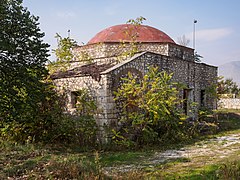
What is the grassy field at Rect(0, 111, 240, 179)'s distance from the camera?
5105mm

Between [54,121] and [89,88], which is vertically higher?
[89,88]

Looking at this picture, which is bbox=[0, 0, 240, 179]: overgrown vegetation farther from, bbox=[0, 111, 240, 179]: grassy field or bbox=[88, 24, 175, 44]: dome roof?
bbox=[88, 24, 175, 44]: dome roof

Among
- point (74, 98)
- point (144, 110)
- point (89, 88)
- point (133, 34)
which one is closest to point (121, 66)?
point (89, 88)

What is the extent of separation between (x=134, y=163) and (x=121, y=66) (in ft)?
13.3

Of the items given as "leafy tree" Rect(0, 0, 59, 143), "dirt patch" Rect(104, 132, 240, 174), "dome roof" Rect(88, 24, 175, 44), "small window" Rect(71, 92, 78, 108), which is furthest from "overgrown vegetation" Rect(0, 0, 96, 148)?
"dome roof" Rect(88, 24, 175, 44)

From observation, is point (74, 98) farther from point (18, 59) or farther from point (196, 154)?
point (196, 154)

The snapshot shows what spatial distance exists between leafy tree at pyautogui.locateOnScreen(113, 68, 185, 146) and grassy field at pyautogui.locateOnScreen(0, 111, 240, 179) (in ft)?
2.12

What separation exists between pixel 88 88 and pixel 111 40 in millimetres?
5707

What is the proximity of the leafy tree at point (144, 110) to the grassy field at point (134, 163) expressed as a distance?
645 millimetres

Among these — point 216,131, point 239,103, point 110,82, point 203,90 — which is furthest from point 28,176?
point 239,103

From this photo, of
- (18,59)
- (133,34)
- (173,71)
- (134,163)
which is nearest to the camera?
(134,163)

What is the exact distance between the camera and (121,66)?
31.6 ft

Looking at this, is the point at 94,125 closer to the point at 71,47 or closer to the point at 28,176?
the point at 28,176

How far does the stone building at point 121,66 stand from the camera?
366 inches
